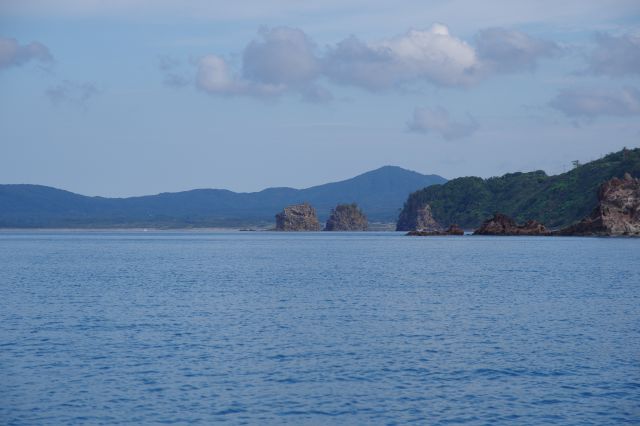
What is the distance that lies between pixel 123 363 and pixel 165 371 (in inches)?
123

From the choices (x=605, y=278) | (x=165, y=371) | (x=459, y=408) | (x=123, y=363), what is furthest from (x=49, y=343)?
(x=605, y=278)

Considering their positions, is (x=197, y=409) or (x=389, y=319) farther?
(x=389, y=319)

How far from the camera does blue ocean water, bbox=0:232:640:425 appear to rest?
106 ft

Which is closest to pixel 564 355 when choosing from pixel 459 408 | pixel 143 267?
pixel 459 408

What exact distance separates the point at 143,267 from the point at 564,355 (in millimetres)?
87186

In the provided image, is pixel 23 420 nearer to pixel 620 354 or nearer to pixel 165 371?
pixel 165 371

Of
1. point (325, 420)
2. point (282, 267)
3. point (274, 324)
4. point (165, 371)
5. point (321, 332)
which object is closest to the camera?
point (325, 420)

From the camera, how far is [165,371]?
3888 cm

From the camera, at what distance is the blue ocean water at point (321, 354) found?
32281 mm

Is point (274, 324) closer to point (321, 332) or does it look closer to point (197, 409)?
point (321, 332)

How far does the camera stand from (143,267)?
4751 inches

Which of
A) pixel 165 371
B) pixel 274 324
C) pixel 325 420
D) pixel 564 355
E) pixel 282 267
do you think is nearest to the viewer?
pixel 325 420

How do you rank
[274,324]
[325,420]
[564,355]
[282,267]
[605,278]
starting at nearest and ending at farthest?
[325,420], [564,355], [274,324], [605,278], [282,267]

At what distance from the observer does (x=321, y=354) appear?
43.2 meters
